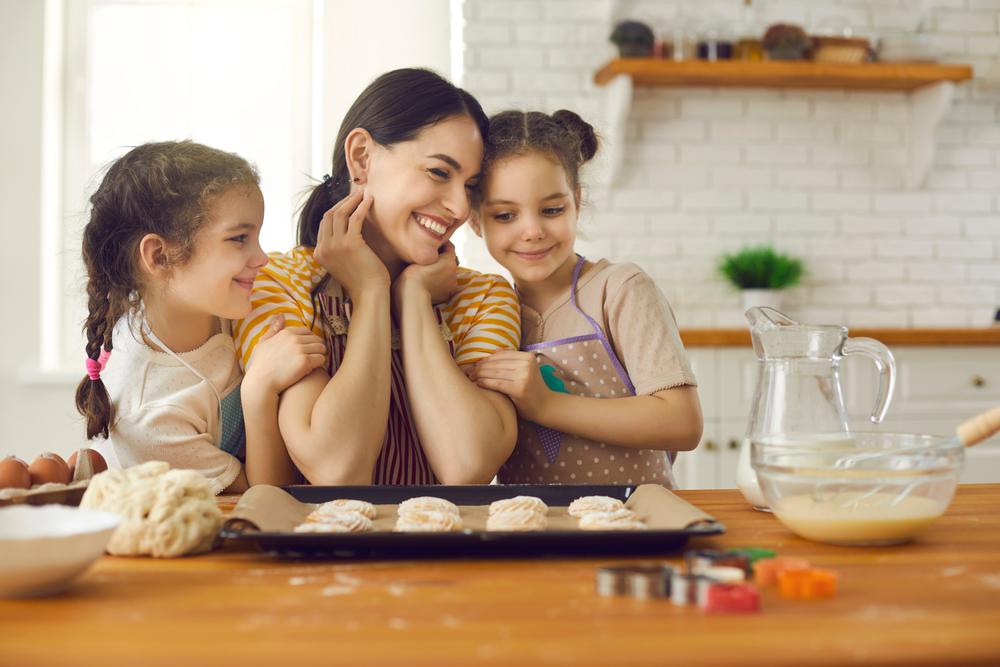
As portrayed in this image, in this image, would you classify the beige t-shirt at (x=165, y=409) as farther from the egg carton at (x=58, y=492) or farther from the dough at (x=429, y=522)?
the dough at (x=429, y=522)

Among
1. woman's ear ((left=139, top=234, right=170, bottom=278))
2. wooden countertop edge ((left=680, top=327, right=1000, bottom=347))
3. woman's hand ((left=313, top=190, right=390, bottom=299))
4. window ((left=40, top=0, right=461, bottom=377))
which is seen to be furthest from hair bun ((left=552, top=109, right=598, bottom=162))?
window ((left=40, top=0, right=461, bottom=377))

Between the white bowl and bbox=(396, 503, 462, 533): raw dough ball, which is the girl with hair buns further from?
the white bowl

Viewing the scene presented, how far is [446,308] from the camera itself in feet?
5.51

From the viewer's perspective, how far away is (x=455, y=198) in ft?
5.25

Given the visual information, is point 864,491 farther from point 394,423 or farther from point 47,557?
point 394,423

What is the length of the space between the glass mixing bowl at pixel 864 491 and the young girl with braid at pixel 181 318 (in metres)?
0.69

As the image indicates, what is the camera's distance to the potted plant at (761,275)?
11.6 ft

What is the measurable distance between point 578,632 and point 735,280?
3.07 metres

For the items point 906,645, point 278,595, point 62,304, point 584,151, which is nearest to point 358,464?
point 278,595

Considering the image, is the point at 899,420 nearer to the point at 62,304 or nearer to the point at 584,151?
the point at 584,151

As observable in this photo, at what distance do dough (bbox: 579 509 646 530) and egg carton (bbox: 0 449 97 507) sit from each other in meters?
0.53

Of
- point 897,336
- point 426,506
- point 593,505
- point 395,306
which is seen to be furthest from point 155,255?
point 897,336

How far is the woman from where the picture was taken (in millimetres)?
1393

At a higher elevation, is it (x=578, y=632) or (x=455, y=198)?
(x=455, y=198)
